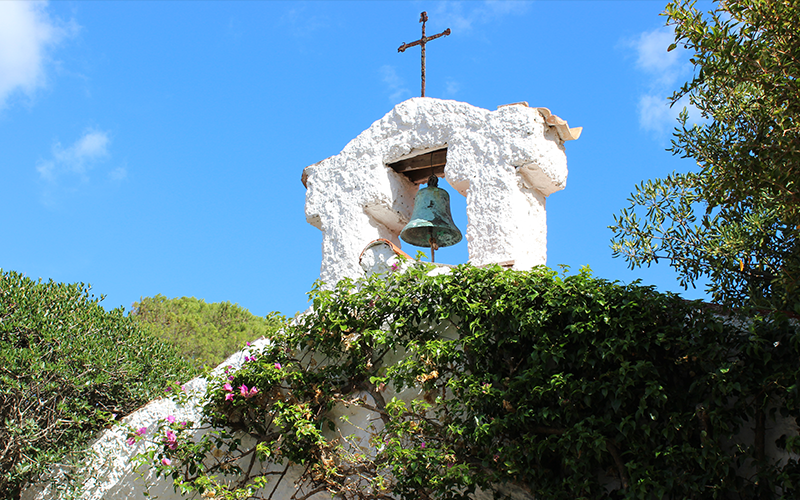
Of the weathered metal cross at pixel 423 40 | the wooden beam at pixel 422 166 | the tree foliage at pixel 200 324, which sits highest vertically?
the tree foliage at pixel 200 324

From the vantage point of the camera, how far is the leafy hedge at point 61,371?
6.16m

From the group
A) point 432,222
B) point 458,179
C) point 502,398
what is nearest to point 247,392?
point 432,222

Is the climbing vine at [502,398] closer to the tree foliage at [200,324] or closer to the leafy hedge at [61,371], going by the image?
the leafy hedge at [61,371]

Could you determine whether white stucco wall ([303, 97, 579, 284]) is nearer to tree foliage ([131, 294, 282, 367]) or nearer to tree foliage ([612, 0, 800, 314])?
tree foliage ([612, 0, 800, 314])

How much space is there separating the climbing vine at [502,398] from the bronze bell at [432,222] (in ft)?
2.08

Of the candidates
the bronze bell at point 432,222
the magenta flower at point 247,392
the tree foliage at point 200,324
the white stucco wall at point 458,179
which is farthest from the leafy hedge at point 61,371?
the tree foliage at point 200,324

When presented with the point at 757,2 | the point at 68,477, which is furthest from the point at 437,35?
the point at 68,477

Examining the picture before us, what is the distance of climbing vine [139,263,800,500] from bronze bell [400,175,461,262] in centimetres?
63

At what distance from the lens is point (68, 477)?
20.0 feet

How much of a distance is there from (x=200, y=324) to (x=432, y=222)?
12.5 metres

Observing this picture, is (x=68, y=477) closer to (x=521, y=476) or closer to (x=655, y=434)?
(x=521, y=476)

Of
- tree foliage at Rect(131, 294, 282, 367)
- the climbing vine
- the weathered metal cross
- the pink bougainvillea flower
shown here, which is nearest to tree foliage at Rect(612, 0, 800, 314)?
the climbing vine

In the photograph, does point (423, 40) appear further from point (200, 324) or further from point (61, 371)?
point (200, 324)

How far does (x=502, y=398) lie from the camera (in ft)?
13.8
